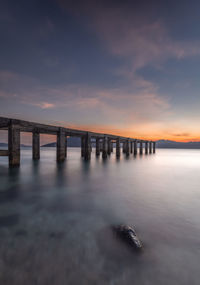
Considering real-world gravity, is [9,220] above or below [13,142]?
below

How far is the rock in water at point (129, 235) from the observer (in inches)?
119

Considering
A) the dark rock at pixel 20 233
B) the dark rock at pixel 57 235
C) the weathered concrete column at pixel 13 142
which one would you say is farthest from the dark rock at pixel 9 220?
the weathered concrete column at pixel 13 142

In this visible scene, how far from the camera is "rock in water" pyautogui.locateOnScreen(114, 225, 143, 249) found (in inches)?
119

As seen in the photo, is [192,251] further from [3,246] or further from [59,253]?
[3,246]

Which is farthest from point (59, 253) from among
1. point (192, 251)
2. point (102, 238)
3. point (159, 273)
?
point (192, 251)

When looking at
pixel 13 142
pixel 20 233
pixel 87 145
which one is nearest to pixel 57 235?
pixel 20 233

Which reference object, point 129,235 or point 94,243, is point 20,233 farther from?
point 129,235

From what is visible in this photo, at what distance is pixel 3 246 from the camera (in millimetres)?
2986

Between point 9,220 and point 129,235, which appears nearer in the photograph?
point 129,235

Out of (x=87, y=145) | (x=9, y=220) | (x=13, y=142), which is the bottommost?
(x=9, y=220)

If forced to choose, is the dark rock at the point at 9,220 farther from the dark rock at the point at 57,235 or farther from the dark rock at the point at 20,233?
the dark rock at the point at 57,235

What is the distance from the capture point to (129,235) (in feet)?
10.8

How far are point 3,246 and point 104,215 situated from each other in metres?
2.80

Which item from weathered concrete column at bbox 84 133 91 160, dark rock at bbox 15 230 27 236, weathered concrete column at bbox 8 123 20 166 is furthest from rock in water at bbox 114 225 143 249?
weathered concrete column at bbox 84 133 91 160
